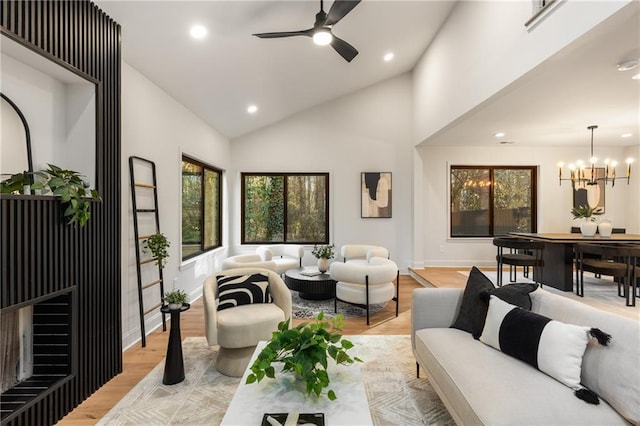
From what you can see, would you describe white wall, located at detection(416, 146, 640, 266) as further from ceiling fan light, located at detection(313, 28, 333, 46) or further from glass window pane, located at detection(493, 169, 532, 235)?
ceiling fan light, located at detection(313, 28, 333, 46)

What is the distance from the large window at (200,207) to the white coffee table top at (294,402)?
140 inches

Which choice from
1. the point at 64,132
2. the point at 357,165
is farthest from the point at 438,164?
the point at 64,132

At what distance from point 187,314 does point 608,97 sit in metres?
5.81

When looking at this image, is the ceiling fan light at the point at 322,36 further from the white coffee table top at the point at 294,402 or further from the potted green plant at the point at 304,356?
the white coffee table top at the point at 294,402

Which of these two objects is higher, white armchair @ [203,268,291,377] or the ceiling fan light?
the ceiling fan light

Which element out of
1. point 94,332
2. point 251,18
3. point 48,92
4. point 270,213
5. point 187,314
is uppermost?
point 251,18

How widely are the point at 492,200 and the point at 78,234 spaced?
708cm

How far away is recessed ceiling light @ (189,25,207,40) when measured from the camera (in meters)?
3.05

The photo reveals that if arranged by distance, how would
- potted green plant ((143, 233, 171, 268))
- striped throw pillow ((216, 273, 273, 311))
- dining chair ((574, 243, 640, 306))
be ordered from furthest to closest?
1. dining chair ((574, 243, 640, 306))
2. potted green plant ((143, 233, 171, 268))
3. striped throw pillow ((216, 273, 273, 311))

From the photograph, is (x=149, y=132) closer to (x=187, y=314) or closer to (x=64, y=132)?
(x=64, y=132)

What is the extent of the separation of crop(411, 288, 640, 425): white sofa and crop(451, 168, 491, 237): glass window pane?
4.92m

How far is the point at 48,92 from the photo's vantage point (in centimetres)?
237

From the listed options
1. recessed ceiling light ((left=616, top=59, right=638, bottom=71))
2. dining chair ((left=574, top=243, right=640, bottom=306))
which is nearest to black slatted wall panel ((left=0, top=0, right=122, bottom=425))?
recessed ceiling light ((left=616, top=59, right=638, bottom=71))

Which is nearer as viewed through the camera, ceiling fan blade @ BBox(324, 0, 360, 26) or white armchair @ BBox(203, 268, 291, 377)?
ceiling fan blade @ BBox(324, 0, 360, 26)
